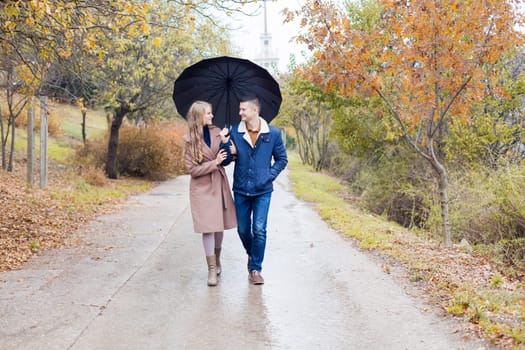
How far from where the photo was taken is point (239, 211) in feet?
22.5

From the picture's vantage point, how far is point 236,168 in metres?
6.81

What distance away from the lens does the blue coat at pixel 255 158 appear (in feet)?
21.8

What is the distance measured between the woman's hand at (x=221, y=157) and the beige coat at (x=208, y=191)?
0.07 meters

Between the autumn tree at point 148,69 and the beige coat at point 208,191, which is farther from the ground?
the autumn tree at point 148,69

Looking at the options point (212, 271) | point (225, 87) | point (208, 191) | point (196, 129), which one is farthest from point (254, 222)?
point (225, 87)

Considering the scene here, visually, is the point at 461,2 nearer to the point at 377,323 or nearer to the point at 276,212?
the point at 377,323

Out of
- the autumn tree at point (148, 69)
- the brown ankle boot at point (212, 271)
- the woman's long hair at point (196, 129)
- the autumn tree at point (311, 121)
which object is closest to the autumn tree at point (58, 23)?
the woman's long hair at point (196, 129)

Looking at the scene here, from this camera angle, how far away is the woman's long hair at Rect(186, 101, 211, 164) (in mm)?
6613

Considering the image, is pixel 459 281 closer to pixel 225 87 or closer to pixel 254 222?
pixel 254 222

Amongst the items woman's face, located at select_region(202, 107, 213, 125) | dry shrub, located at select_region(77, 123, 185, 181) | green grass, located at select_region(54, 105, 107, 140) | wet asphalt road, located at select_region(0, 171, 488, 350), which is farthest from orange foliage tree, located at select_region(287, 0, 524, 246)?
green grass, located at select_region(54, 105, 107, 140)

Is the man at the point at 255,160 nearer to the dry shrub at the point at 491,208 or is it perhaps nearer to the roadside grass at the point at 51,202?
the roadside grass at the point at 51,202

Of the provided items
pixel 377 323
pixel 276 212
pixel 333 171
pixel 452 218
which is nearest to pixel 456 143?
pixel 452 218

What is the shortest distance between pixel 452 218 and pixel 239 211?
684 cm

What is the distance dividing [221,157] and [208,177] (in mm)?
320
